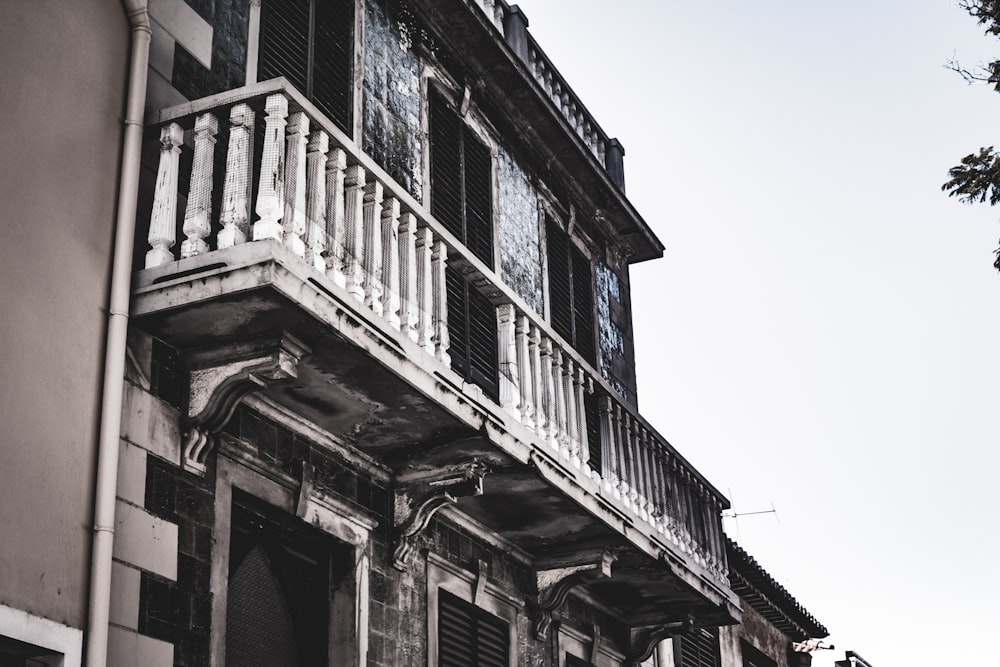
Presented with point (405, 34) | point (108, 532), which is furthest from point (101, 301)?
point (405, 34)

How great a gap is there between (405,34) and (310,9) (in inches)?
59.3

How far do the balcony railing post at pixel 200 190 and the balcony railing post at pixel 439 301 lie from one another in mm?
1870

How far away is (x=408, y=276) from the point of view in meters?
9.06

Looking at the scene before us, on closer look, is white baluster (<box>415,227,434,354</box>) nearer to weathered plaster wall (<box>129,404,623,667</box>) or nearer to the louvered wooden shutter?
weathered plaster wall (<box>129,404,623,667</box>)

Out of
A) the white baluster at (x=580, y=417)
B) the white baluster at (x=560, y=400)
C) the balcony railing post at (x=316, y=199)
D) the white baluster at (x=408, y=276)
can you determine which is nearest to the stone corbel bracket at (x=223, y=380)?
the balcony railing post at (x=316, y=199)

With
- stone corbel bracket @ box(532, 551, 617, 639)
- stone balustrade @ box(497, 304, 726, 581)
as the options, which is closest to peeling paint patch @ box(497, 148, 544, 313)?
stone balustrade @ box(497, 304, 726, 581)

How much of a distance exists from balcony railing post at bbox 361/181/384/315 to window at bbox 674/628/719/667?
323 inches

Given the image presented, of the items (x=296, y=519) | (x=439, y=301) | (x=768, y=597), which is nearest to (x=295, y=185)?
(x=439, y=301)

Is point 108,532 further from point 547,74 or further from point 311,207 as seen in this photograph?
point 547,74

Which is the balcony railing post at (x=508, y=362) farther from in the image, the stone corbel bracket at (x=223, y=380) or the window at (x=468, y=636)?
the stone corbel bracket at (x=223, y=380)

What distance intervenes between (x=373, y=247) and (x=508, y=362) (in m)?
2.01

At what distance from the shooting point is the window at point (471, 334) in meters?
11.5

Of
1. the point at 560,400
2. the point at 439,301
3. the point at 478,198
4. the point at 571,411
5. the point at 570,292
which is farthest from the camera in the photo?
the point at 570,292

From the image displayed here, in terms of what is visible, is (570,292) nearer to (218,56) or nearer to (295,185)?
(218,56)
